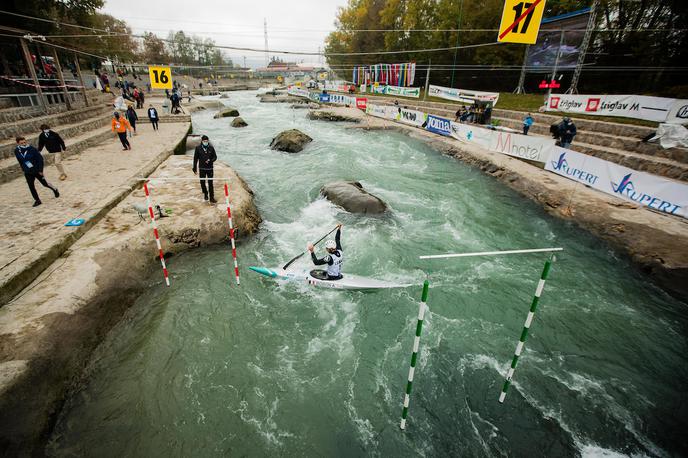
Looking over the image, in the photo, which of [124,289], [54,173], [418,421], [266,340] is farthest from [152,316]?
[54,173]

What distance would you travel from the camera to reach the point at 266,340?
21.6ft

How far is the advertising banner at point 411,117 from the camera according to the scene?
84.9 feet

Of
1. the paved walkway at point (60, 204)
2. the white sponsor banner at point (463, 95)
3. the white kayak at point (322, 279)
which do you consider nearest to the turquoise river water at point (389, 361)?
the white kayak at point (322, 279)

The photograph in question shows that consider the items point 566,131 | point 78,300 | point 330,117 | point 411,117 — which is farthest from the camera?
point 330,117

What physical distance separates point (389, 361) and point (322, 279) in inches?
100

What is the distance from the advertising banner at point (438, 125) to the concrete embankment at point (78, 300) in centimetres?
1731

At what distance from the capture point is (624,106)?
17.2 meters

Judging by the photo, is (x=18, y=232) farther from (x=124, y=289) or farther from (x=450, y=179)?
(x=450, y=179)

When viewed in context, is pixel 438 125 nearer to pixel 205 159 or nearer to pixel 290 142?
pixel 290 142

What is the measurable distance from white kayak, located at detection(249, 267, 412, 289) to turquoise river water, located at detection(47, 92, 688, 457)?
261 millimetres

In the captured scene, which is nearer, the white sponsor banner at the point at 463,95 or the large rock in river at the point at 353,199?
the large rock in river at the point at 353,199

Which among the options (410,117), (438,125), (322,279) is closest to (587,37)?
(438,125)

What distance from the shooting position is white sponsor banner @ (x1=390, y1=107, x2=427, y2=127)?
2588 cm

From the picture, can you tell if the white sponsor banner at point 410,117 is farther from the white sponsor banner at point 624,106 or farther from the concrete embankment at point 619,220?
the concrete embankment at point 619,220
